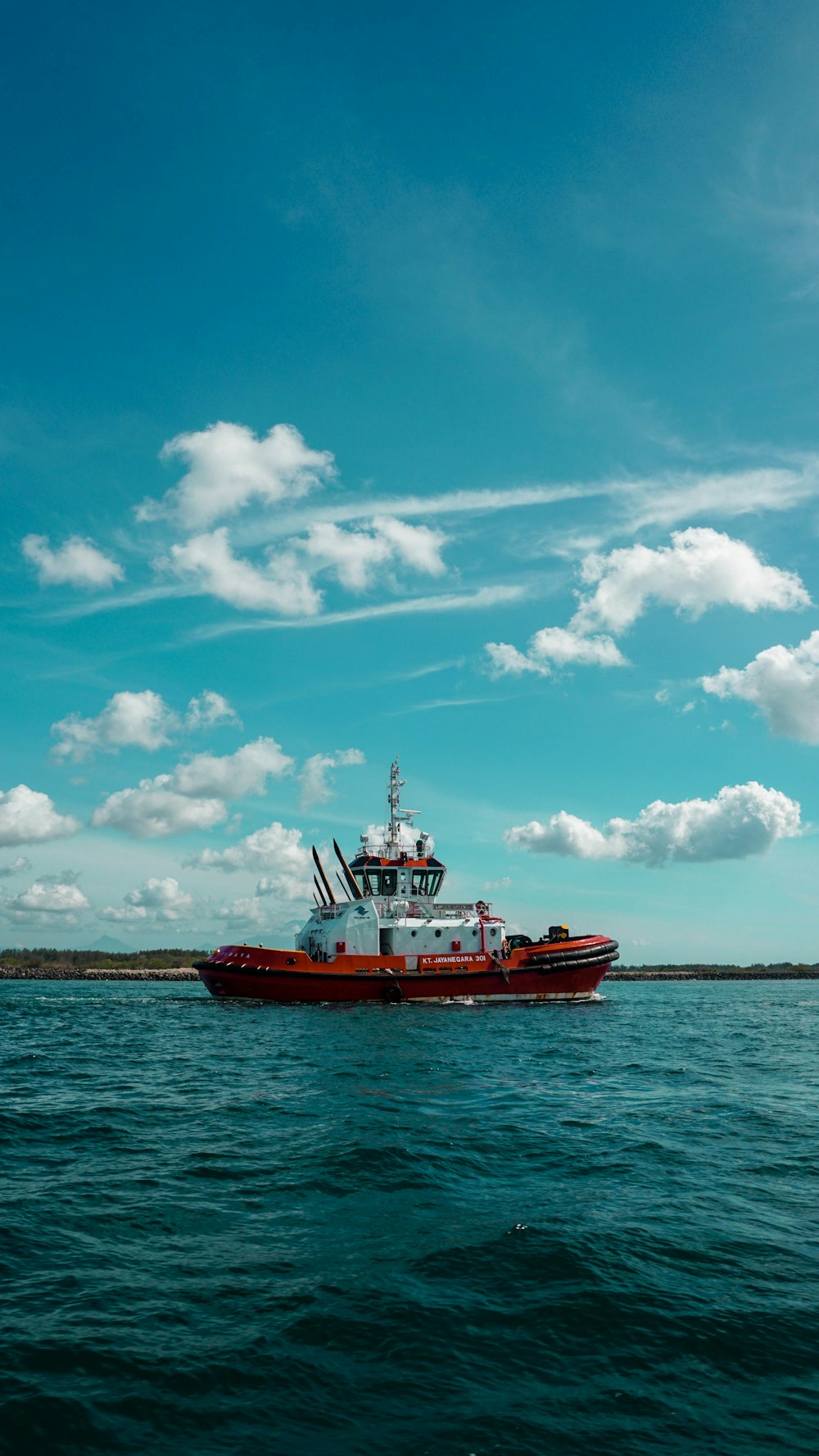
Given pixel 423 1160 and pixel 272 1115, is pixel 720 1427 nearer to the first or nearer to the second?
pixel 423 1160

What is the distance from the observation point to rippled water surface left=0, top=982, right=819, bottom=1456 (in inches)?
205

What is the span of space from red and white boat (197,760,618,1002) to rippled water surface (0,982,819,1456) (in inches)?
785

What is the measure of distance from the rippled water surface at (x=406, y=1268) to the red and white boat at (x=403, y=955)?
785 inches

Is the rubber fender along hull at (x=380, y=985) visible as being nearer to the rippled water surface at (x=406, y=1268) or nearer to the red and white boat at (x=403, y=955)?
the red and white boat at (x=403, y=955)

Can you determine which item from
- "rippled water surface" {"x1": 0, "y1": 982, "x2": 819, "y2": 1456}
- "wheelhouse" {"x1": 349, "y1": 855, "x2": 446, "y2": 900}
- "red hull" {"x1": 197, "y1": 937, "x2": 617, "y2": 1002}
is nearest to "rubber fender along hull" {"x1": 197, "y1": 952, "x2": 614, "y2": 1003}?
"red hull" {"x1": 197, "y1": 937, "x2": 617, "y2": 1002}

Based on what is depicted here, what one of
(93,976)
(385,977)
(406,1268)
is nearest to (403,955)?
(385,977)

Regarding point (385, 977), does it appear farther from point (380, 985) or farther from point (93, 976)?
point (93, 976)

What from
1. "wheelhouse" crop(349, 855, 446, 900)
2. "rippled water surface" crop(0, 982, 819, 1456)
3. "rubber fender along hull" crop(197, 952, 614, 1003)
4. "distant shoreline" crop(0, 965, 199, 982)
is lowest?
"distant shoreline" crop(0, 965, 199, 982)

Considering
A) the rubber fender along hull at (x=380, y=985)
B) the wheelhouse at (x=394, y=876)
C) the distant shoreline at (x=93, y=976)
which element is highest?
the wheelhouse at (x=394, y=876)

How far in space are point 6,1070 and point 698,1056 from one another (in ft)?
62.3

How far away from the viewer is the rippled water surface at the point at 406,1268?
521 cm

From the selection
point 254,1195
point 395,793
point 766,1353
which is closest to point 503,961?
point 395,793

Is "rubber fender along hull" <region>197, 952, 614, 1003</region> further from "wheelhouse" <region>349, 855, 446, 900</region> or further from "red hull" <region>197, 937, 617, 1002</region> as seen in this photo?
"wheelhouse" <region>349, 855, 446, 900</region>

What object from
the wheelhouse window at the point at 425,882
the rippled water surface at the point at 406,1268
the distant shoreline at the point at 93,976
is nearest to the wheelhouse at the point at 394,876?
the wheelhouse window at the point at 425,882
